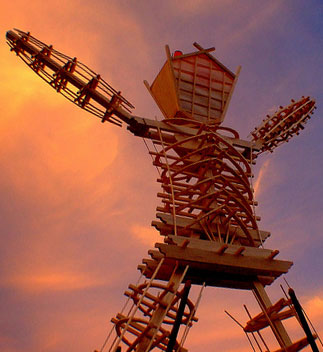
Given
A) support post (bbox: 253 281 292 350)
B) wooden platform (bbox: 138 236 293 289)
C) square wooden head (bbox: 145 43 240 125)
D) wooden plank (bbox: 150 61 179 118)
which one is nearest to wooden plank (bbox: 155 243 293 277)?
wooden platform (bbox: 138 236 293 289)

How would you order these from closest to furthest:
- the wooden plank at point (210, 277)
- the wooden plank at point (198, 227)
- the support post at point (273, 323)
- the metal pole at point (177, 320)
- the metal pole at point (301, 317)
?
the metal pole at point (177, 320), the metal pole at point (301, 317), the support post at point (273, 323), the wooden plank at point (210, 277), the wooden plank at point (198, 227)

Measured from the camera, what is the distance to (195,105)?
12.0 metres

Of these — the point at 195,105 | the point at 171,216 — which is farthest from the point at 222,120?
the point at 171,216

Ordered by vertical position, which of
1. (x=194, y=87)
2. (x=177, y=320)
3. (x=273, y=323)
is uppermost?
(x=194, y=87)

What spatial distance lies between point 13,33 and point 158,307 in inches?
327

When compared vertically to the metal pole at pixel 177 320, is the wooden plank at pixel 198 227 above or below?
above

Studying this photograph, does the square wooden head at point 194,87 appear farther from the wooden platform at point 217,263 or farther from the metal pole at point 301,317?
the metal pole at point 301,317

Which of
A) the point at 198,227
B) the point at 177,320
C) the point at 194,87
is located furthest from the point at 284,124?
the point at 177,320

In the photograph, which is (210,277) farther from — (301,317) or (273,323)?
(301,317)

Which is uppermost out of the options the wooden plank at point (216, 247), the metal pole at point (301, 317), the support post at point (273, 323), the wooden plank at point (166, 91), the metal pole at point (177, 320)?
the wooden plank at point (166, 91)

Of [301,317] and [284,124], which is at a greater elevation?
[284,124]

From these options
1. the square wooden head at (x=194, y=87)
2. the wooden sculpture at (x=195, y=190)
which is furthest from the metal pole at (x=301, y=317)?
the square wooden head at (x=194, y=87)

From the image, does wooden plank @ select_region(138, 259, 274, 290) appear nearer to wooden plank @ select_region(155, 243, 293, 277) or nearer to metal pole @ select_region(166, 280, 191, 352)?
wooden plank @ select_region(155, 243, 293, 277)

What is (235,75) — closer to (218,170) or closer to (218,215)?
(218,170)
